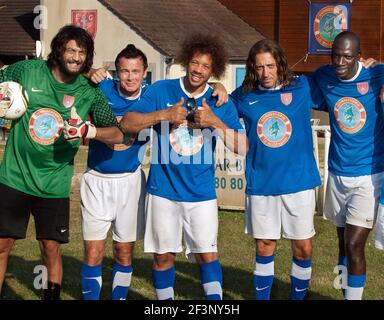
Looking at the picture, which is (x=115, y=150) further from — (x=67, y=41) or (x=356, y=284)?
(x=356, y=284)

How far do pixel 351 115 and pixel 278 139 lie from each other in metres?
0.59

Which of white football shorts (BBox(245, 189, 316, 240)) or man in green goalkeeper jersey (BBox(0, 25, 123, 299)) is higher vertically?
man in green goalkeeper jersey (BBox(0, 25, 123, 299))

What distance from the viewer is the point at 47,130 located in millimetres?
6230

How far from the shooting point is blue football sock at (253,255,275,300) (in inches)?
273

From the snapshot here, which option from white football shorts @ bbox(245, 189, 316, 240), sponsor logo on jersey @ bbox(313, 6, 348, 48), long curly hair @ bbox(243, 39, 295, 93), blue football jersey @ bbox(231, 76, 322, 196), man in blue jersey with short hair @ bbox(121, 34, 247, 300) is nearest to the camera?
man in blue jersey with short hair @ bbox(121, 34, 247, 300)

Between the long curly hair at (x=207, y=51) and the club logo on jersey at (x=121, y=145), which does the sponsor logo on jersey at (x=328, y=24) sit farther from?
the long curly hair at (x=207, y=51)

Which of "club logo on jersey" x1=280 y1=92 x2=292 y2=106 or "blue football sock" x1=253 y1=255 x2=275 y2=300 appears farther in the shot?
"blue football sock" x1=253 y1=255 x2=275 y2=300

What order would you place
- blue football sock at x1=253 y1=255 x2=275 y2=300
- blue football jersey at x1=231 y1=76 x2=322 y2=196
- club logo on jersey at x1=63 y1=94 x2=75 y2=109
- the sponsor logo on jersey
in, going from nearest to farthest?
club logo on jersey at x1=63 y1=94 x2=75 y2=109
blue football jersey at x1=231 y1=76 x2=322 y2=196
blue football sock at x1=253 y1=255 x2=275 y2=300
the sponsor logo on jersey

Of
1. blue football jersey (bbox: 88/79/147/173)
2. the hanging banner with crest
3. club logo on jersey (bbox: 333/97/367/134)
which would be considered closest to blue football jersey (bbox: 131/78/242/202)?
blue football jersey (bbox: 88/79/147/173)

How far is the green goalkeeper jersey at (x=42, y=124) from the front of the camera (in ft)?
20.4

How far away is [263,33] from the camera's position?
27922 mm

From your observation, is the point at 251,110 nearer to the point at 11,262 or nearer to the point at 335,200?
the point at 335,200

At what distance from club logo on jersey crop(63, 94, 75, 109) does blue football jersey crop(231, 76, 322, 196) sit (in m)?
1.29

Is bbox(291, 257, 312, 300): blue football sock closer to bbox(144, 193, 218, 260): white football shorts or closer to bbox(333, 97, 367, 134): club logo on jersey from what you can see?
bbox(144, 193, 218, 260): white football shorts
